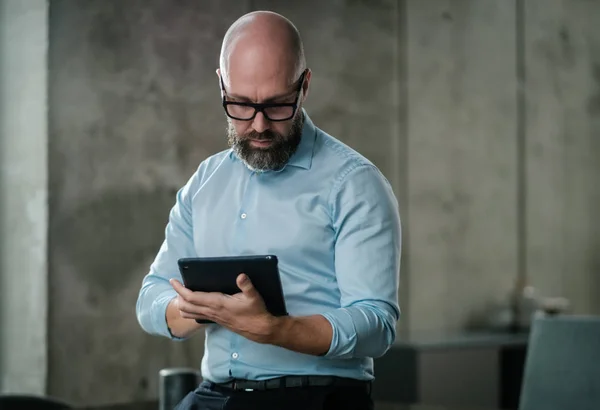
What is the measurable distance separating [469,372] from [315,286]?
3770mm

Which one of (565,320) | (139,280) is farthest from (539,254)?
(565,320)

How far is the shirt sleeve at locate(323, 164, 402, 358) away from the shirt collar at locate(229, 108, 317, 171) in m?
0.10

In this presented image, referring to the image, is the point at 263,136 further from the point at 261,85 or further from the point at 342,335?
the point at 342,335

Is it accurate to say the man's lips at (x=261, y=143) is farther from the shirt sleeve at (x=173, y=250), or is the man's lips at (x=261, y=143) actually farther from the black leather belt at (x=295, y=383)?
the black leather belt at (x=295, y=383)

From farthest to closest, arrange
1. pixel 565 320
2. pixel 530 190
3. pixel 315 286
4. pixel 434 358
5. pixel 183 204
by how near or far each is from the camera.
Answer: pixel 530 190, pixel 434 358, pixel 565 320, pixel 183 204, pixel 315 286

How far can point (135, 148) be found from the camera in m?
5.11

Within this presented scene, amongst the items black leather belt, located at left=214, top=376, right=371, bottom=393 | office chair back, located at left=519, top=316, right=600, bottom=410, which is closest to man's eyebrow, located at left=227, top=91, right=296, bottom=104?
black leather belt, located at left=214, top=376, right=371, bottom=393

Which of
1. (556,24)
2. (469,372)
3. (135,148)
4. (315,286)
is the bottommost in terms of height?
(469,372)

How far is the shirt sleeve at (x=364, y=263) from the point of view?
190cm

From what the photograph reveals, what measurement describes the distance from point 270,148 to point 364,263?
0.31 m

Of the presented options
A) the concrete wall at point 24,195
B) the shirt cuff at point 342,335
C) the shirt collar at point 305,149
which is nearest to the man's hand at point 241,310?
the shirt cuff at point 342,335

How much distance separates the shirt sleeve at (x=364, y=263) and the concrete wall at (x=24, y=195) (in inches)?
122

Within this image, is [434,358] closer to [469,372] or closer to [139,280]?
[469,372]

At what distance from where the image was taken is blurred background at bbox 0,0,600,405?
4895 millimetres
